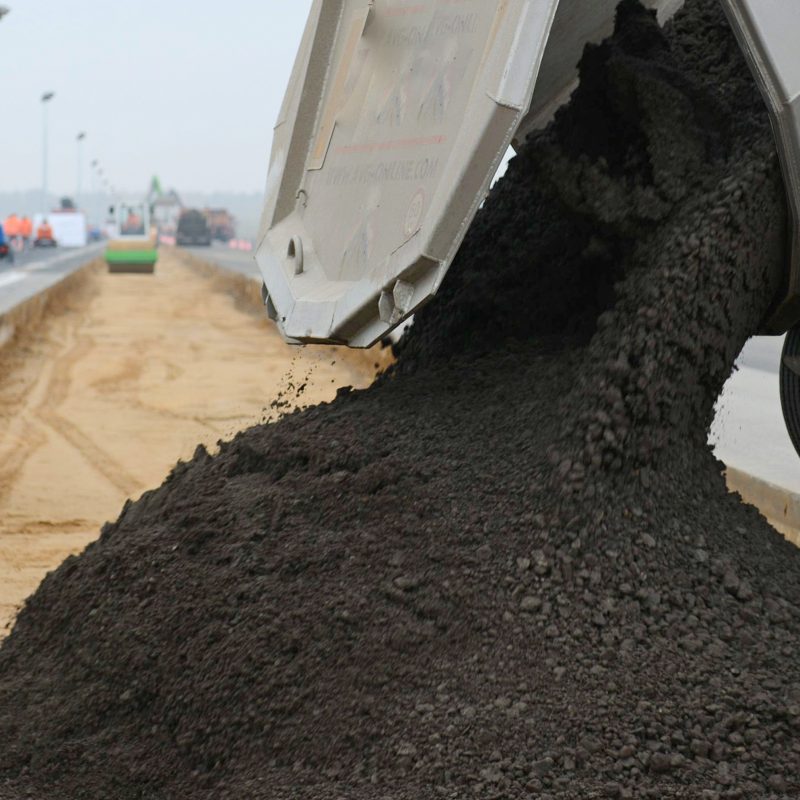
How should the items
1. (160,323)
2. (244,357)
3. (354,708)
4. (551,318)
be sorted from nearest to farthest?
(354,708)
(551,318)
(244,357)
(160,323)

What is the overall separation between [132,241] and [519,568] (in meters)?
31.1

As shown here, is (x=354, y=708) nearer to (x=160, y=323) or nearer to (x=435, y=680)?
(x=435, y=680)

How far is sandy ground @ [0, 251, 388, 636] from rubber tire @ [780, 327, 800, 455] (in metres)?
1.63

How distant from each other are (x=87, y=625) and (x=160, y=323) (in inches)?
612

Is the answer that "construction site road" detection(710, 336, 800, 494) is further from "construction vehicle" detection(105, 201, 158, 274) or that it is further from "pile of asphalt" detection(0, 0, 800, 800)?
"construction vehicle" detection(105, 201, 158, 274)

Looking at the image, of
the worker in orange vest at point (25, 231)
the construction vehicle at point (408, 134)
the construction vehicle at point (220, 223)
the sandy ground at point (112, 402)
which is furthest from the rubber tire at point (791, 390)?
the construction vehicle at point (220, 223)

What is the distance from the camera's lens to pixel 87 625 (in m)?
3.33

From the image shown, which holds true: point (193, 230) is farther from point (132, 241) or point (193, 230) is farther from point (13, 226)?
point (132, 241)

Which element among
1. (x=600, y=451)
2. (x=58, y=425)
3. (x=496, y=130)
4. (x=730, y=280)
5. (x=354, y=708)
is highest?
(x=496, y=130)

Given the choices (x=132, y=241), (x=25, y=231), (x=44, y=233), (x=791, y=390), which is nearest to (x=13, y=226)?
(x=25, y=231)

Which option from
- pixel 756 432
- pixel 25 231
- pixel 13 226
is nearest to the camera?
pixel 756 432

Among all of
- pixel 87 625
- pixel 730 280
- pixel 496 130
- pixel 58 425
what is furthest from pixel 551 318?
pixel 58 425

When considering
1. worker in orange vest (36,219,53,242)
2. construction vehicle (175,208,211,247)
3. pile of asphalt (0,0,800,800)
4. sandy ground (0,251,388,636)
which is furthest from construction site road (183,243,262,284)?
construction vehicle (175,208,211,247)

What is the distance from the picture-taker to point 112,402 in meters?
10.6
